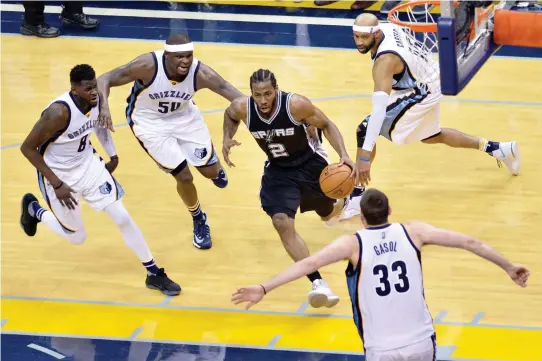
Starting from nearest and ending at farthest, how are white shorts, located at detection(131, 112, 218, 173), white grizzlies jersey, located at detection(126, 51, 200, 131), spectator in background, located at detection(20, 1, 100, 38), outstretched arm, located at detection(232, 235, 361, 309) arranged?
outstretched arm, located at detection(232, 235, 361, 309) → white grizzlies jersey, located at detection(126, 51, 200, 131) → white shorts, located at detection(131, 112, 218, 173) → spectator in background, located at detection(20, 1, 100, 38)

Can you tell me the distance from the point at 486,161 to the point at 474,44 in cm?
415

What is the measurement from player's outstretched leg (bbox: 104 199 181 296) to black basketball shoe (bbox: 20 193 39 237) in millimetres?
927

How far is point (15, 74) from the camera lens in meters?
13.7

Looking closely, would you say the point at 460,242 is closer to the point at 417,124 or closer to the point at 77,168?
the point at 77,168

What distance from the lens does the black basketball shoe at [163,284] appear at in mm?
8750

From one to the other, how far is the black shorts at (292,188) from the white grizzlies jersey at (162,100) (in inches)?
43.3

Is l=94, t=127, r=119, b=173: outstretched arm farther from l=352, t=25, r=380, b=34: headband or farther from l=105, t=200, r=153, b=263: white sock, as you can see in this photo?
l=352, t=25, r=380, b=34: headband

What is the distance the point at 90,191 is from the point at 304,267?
286 cm

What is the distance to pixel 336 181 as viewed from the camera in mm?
8336

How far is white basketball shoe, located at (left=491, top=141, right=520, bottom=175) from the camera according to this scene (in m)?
10.4

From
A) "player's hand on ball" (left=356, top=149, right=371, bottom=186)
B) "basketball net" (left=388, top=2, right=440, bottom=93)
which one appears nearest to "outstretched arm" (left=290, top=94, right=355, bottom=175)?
"player's hand on ball" (left=356, top=149, right=371, bottom=186)

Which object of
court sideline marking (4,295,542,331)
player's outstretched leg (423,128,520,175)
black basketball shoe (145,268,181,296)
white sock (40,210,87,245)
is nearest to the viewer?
court sideline marking (4,295,542,331)

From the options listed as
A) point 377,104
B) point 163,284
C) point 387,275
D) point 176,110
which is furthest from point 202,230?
point 387,275

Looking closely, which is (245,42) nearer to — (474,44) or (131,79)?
(131,79)
